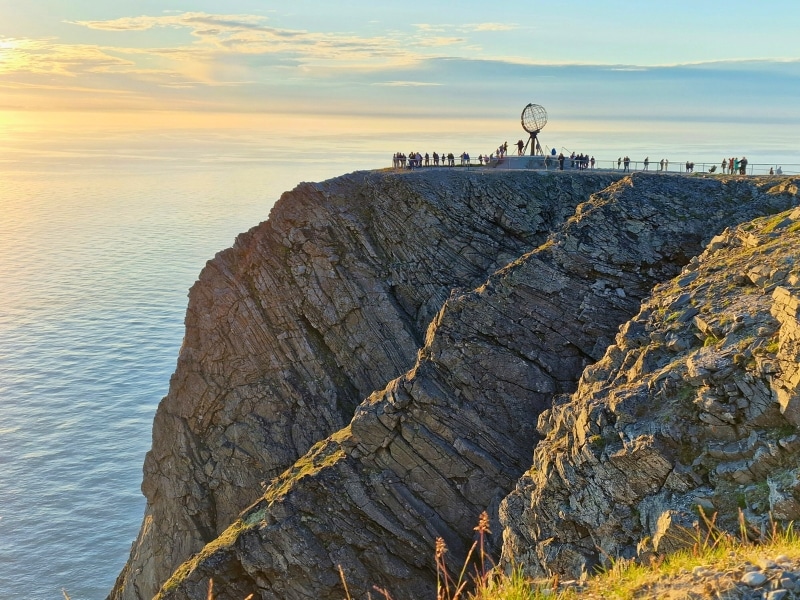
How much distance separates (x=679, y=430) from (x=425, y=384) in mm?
11321

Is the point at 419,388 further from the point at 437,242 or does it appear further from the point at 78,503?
the point at 78,503

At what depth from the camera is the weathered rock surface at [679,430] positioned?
14.7m

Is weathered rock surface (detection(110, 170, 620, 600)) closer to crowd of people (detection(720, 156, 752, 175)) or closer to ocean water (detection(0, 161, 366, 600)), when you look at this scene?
crowd of people (detection(720, 156, 752, 175))

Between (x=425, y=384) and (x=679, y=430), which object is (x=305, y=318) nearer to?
(x=425, y=384)

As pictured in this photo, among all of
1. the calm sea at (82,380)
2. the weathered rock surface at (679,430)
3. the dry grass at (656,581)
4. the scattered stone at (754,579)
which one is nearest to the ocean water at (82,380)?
the calm sea at (82,380)

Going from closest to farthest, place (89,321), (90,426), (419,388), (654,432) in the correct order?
1. (654,432)
2. (419,388)
3. (90,426)
4. (89,321)

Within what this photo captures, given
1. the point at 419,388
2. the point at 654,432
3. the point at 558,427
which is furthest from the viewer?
the point at 419,388

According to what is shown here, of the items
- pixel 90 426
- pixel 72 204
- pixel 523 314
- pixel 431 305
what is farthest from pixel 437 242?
pixel 72 204

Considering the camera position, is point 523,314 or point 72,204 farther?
point 72,204

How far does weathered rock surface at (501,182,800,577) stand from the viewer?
14.7 metres

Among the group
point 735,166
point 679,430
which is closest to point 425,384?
point 679,430

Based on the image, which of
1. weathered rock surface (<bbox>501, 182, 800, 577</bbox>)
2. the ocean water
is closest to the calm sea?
the ocean water

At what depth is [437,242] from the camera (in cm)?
3784

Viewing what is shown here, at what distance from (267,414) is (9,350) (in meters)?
57.5
